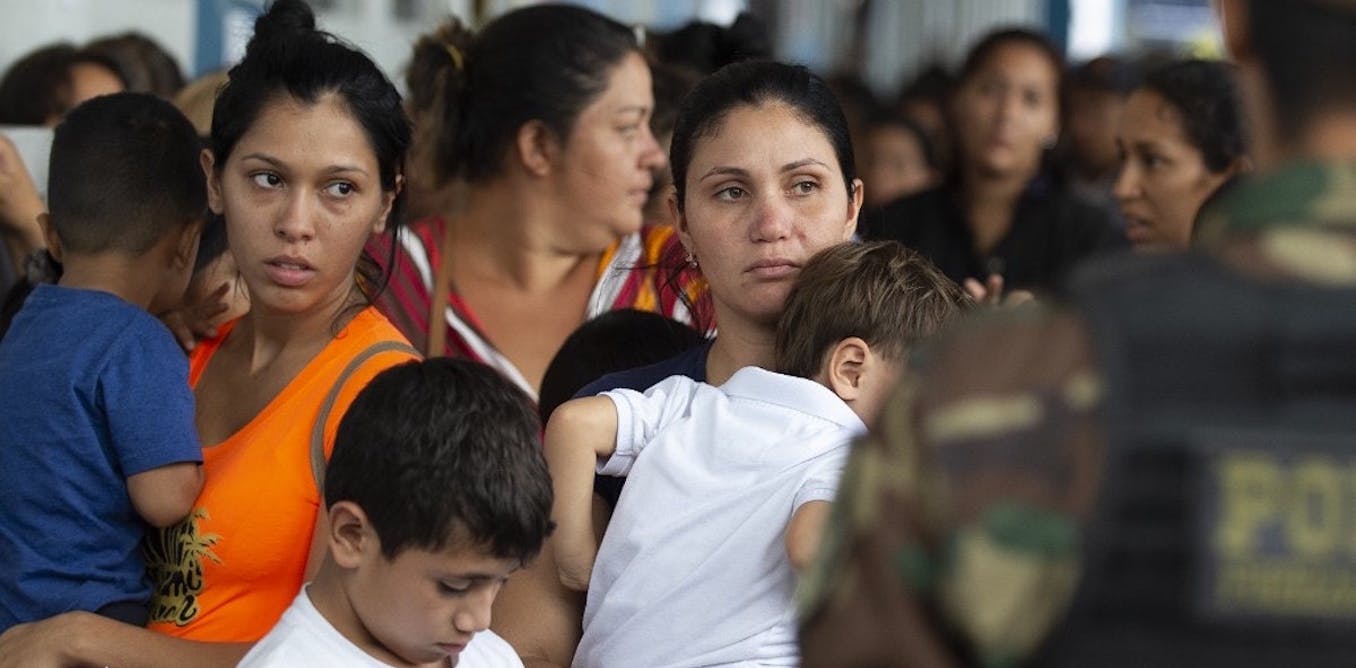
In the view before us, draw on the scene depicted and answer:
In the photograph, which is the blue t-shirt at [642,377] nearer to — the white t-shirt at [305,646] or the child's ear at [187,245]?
the white t-shirt at [305,646]

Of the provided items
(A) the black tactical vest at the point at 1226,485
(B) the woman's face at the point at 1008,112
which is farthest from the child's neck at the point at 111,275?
(B) the woman's face at the point at 1008,112

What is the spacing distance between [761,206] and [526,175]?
152cm

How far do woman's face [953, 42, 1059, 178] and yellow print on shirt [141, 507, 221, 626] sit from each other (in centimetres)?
393

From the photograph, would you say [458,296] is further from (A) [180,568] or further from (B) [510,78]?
(A) [180,568]

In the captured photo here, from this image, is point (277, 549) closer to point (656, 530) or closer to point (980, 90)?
point (656, 530)

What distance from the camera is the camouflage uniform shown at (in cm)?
121

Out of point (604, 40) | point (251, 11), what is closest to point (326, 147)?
point (604, 40)

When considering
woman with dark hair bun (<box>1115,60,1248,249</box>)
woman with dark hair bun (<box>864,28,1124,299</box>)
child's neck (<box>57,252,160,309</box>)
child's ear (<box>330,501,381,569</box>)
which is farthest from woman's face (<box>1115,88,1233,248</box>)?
child's ear (<box>330,501,381,569</box>)

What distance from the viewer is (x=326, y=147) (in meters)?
2.76

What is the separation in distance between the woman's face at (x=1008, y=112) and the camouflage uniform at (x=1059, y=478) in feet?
16.0

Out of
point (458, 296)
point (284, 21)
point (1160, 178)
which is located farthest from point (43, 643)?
point (1160, 178)

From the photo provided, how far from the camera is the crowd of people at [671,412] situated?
4.01ft

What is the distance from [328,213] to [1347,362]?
1809 mm

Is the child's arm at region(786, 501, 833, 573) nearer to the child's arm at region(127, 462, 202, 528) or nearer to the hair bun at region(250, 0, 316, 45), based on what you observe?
the child's arm at region(127, 462, 202, 528)
